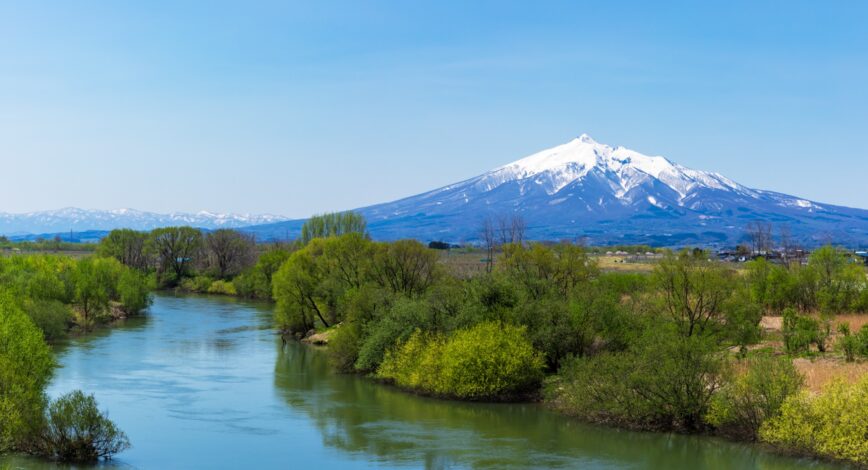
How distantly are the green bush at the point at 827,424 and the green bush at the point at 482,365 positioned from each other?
1189cm

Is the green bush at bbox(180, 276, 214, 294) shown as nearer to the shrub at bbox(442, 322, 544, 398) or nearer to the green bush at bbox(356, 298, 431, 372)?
the green bush at bbox(356, 298, 431, 372)

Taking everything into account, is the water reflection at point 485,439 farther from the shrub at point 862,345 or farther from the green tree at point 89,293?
the green tree at point 89,293

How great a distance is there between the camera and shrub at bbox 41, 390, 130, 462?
91.3 feet

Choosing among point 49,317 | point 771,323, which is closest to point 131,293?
point 49,317

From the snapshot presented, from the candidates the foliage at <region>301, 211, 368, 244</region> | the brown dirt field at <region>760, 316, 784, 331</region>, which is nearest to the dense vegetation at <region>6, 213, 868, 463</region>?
the brown dirt field at <region>760, 316, 784, 331</region>

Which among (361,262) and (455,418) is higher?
(361,262)

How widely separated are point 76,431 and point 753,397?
2347cm

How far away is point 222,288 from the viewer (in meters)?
109

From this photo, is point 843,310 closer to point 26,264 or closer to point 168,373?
point 168,373

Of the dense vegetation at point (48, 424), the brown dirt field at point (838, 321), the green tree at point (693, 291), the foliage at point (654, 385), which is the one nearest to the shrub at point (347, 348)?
the foliage at point (654, 385)

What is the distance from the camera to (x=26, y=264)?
243 ft

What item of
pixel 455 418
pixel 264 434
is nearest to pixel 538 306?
pixel 455 418

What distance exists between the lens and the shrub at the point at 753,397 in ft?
99.7

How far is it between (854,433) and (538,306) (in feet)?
55.2
